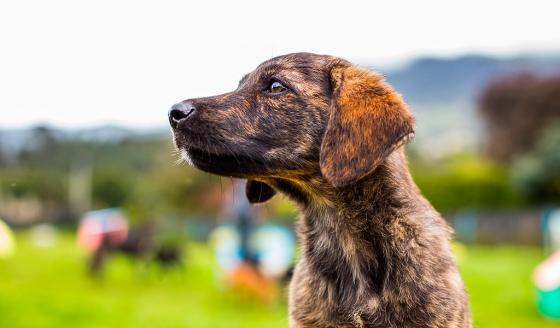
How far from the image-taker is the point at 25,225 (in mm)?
20766

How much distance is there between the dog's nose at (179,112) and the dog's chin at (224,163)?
18 centimetres

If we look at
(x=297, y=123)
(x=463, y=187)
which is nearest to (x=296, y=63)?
(x=297, y=123)

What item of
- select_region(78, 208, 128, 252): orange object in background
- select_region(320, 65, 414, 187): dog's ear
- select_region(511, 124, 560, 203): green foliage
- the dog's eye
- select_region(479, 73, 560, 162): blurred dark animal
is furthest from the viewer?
select_region(479, 73, 560, 162): blurred dark animal

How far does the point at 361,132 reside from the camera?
3.57 meters

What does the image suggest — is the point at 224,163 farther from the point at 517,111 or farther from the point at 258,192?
the point at 517,111

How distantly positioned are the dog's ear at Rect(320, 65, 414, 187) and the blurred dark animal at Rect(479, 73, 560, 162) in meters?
38.1

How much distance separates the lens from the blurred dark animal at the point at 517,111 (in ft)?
136

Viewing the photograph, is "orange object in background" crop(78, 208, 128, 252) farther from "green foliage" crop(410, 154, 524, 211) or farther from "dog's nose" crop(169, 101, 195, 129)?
A: "green foliage" crop(410, 154, 524, 211)

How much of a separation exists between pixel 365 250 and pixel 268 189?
849 mm

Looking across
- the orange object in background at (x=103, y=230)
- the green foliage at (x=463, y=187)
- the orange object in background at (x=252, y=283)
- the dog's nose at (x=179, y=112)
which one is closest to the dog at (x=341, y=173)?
the dog's nose at (x=179, y=112)

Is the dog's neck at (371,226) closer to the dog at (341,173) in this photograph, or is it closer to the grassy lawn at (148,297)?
the dog at (341,173)

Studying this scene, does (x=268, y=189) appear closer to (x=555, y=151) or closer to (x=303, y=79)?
(x=303, y=79)

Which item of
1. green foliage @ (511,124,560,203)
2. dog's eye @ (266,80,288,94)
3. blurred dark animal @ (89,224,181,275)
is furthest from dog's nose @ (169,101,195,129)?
green foliage @ (511,124,560,203)

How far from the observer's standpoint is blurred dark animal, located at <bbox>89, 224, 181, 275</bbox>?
15820 millimetres
